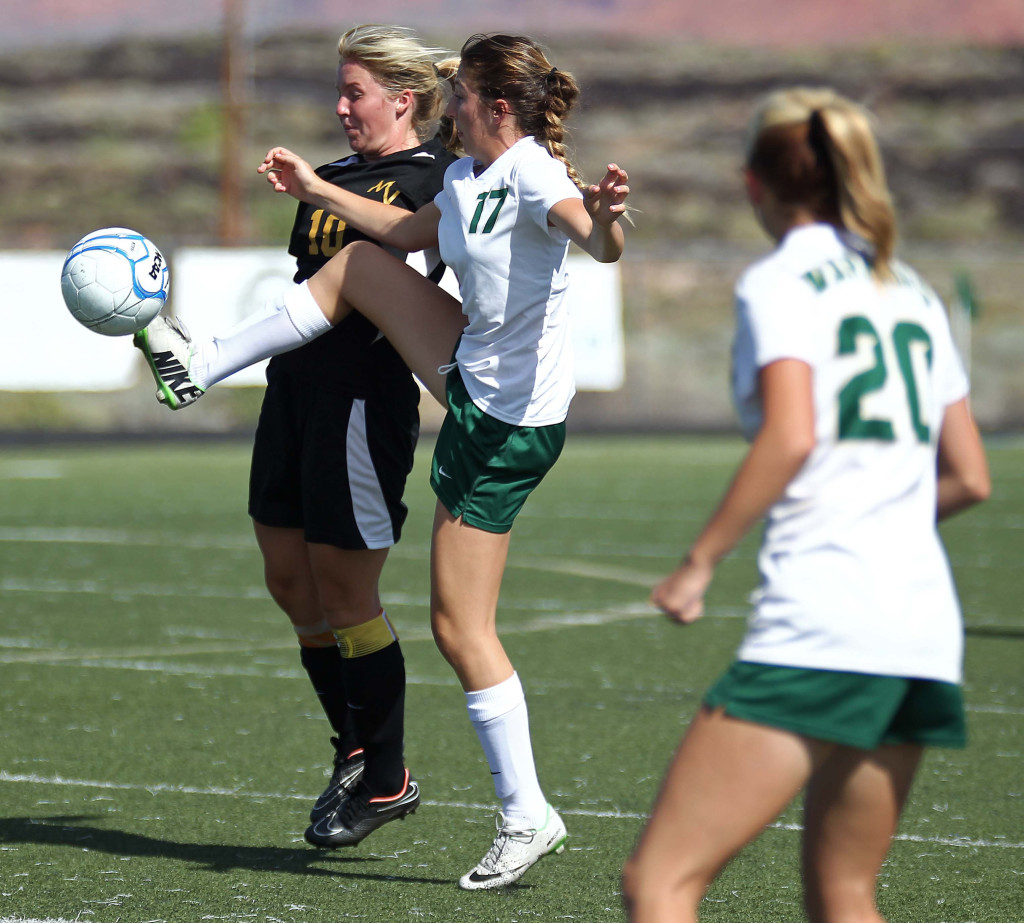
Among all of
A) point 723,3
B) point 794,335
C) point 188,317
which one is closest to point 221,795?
point 794,335

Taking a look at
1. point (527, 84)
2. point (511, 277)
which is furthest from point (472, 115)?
point (511, 277)

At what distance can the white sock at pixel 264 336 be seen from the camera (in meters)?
4.09

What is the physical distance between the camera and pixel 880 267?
8.16ft

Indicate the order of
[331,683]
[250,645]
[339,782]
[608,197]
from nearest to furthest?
[608,197], [339,782], [331,683], [250,645]

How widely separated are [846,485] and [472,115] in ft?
5.81

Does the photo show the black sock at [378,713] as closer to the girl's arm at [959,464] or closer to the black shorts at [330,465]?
the black shorts at [330,465]

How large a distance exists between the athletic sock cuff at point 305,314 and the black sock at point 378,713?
0.91m

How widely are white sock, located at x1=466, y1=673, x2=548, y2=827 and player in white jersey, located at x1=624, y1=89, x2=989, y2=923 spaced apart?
4.79 ft

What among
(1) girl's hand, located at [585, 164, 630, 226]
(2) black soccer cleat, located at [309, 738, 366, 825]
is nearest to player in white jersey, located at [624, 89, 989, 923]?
(1) girl's hand, located at [585, 164, 630, 226]

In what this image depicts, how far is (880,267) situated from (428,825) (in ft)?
8.66

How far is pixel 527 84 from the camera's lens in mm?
3838

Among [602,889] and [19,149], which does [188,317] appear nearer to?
[602,889]

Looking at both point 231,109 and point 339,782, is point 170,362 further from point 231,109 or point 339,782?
point 231,109

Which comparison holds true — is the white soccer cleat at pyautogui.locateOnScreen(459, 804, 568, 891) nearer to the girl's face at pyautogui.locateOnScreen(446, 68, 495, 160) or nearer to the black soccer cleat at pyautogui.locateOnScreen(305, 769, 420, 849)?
the black soccer cleat at pyautogui.locateOnScreen(305, 769, 420, 849)
